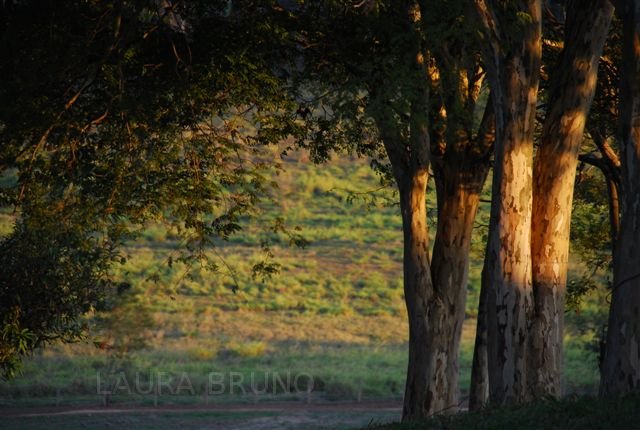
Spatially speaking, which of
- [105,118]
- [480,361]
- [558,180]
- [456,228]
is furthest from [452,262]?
[105,118]

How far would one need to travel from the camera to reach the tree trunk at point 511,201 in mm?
12906

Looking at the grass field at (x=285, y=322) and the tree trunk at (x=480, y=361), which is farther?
the grass field at (x=285, y=322)

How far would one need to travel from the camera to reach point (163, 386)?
131ft

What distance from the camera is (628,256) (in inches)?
450

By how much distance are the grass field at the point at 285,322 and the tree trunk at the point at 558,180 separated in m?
11.8

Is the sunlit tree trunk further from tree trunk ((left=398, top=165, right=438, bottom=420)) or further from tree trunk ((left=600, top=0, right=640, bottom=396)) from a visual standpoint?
tree trunk ((left=600, top=0, right=640, bottom=396))

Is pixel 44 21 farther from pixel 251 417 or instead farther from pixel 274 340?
pixel 274 340

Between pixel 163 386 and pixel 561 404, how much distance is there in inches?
1202

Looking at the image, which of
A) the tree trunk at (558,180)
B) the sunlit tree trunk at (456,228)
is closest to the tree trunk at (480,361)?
the sunlit tree trunk at (456,228)

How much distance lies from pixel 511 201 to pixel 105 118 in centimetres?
640

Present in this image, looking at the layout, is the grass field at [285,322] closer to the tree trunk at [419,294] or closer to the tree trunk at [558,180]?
the tree trunk at [419,294]

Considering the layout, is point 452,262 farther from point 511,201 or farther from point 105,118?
point 105,118

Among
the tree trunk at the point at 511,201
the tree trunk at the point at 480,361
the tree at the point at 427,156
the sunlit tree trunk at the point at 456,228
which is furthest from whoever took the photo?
the tree trunk at the point at 480,361

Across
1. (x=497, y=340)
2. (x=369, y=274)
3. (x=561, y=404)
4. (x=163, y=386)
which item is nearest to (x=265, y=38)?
(x=497, y=340)
